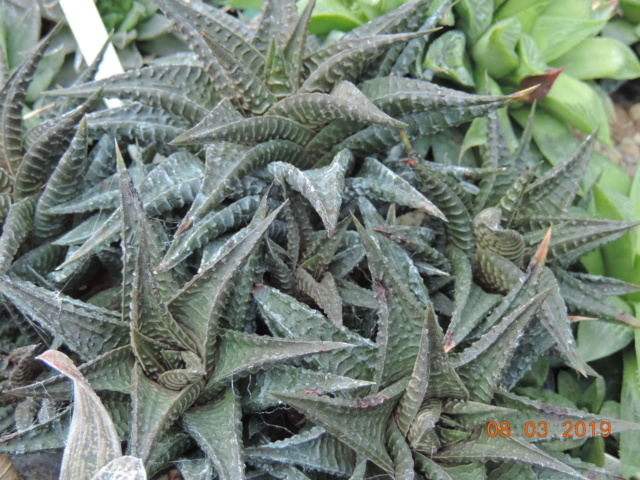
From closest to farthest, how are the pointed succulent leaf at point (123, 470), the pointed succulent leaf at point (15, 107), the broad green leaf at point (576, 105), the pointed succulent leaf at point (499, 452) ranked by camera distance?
the pointed succulent leaf at point (123, 470)
the pointed succulent leaf at point (499, 452)
the pointed succulent leaf at point (15, 107)
the broad green leaf at point (576, 105)

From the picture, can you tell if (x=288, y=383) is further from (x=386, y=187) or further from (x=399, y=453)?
(x=386, y=187)

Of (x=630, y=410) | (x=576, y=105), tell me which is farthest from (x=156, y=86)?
(x=630, y=410)

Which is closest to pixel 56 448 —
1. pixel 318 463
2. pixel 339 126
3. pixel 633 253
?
pixel 318 463

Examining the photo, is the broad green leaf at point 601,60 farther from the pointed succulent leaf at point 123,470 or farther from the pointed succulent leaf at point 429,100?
the pointed succulent leaf at point 123,470

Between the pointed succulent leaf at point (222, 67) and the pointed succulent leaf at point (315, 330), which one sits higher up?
the pointed succulent leaf at point (222, 67)

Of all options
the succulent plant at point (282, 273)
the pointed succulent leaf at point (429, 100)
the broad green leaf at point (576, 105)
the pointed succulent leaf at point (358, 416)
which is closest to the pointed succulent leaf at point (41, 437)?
the succulent plant at point (282, 273)

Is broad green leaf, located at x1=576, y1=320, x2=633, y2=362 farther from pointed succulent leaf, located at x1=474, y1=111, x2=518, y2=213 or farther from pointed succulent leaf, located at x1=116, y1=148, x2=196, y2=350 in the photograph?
pointed succulent leaf, located at x1=116, y1=148, x2=196, y2=350
